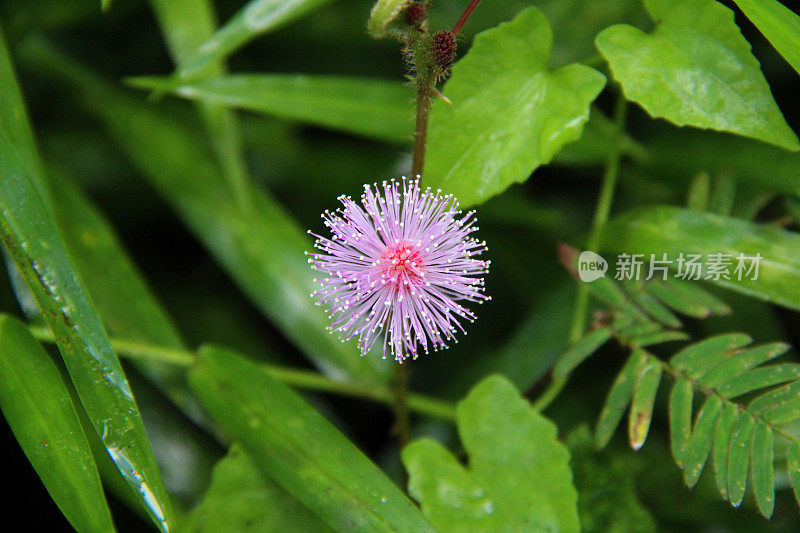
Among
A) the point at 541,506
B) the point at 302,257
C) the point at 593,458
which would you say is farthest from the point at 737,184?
the point at 302,257

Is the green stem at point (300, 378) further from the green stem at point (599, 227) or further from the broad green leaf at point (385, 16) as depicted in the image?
the broad green leaf at point (385, 16)

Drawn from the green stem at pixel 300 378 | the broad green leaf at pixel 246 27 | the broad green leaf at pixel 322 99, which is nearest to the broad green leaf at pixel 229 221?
the green stem at pixel 300 378

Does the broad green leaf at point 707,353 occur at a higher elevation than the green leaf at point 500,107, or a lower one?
lower

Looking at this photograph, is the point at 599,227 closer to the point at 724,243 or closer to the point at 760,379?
the point at 724,243

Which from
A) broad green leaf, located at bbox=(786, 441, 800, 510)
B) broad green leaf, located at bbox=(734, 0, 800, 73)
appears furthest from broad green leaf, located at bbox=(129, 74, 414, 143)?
broad green leaf, located at bbox=(786, 441, 800, 510)

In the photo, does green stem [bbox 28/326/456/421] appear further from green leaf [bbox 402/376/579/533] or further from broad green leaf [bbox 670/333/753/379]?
broad green leaf [bbox 670/333/753/379]

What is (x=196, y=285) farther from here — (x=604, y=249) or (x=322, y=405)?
(x=604, y=249)
